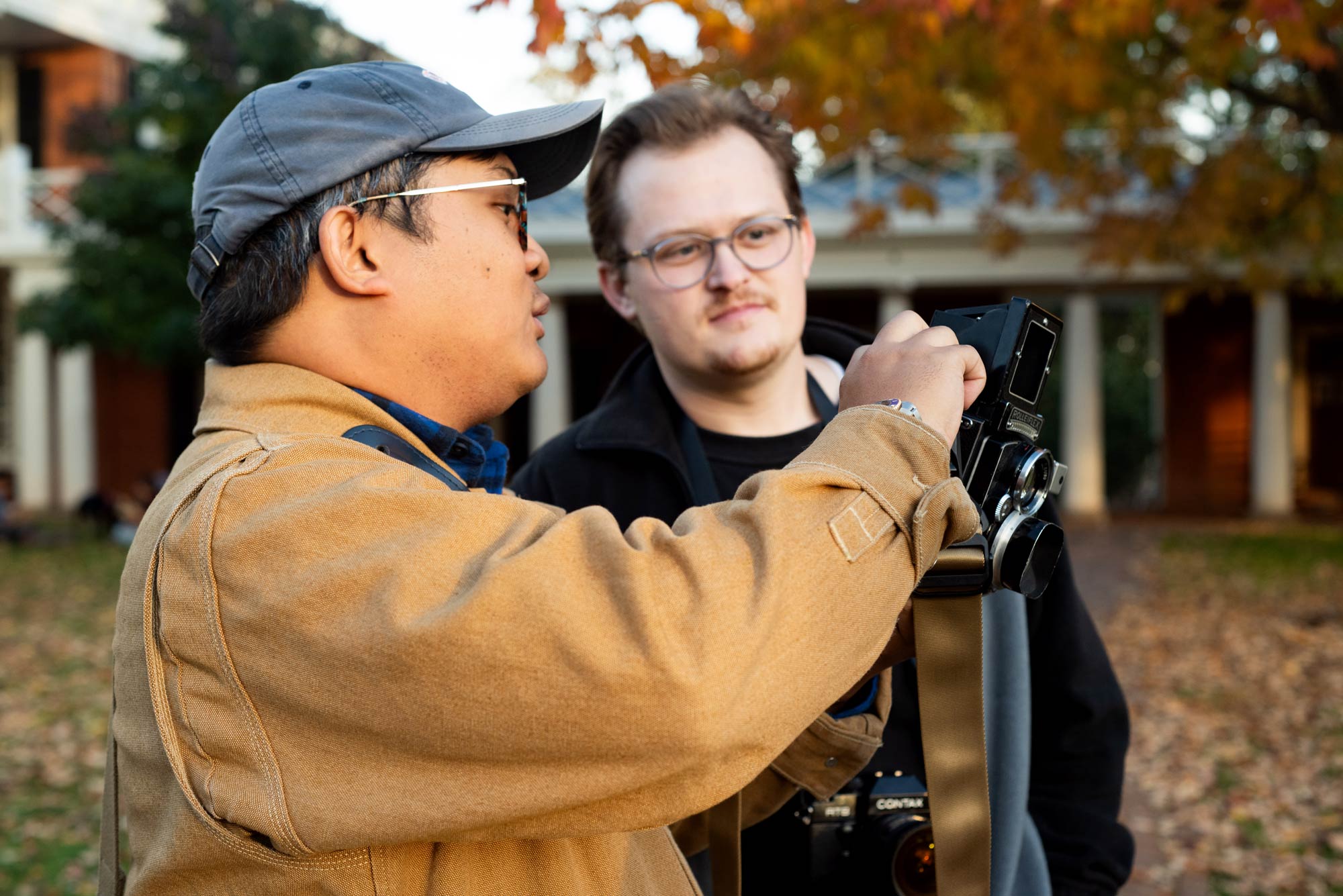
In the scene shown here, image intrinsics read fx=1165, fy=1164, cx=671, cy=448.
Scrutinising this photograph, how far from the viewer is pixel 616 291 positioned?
261cm

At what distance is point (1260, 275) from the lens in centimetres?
1392

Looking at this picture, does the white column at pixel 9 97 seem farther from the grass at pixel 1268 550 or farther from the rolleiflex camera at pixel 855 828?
the rolleiflex camera at pixel 855 828

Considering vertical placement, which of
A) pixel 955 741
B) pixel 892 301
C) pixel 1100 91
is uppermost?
pixel 1100 91

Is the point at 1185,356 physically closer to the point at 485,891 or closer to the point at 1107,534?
the point at 1107,534

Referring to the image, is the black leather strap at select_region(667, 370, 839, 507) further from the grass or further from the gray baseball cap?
the grass

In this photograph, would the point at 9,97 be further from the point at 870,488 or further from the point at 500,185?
the point at 870,488

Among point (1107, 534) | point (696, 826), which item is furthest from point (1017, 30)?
point (1107, 534)

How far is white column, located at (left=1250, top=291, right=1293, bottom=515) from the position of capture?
17.5 meters

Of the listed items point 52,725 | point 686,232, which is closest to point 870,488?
point 686,232

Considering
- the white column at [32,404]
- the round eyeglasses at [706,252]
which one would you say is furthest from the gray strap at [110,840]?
the white column at [32,404]

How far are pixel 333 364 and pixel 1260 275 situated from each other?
48.1 feet

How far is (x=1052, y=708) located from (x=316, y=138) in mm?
1649

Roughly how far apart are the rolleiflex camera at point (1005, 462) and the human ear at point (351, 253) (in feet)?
2.30

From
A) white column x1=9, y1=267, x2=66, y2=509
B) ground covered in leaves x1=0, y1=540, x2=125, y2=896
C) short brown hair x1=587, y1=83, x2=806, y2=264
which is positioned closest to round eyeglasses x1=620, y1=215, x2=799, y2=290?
short brown hair x1=587, y1=83, x2=806, y2=264
